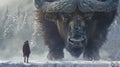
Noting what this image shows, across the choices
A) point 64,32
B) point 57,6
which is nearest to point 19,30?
point 64,32

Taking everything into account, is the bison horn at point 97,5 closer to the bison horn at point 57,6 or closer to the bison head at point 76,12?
the bison head at point 76,12

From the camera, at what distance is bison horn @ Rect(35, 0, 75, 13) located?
21.7m

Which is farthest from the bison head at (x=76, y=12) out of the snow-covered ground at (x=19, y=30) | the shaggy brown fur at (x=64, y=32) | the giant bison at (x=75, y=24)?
the snow-covered ground at (x=19, y=30)

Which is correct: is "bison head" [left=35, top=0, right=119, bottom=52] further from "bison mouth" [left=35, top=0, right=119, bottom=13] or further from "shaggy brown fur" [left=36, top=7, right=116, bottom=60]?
"shaggy brown fur" [left=36, top=7, right=116, bottom=60]

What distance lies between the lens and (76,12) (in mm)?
21938

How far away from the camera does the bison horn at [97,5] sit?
2175 cm

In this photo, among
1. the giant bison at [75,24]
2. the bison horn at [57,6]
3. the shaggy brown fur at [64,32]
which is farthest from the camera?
the shaggy brown fur at [64,32]

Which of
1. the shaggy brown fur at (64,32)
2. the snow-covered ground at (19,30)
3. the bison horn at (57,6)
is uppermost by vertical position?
the bison horn at (57,6)

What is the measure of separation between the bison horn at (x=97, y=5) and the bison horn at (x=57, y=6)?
0.36 metres

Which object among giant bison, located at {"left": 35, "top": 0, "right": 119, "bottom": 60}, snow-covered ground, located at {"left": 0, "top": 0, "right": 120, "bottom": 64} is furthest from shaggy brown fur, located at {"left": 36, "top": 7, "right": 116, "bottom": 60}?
snow-covered ground, located at {"left": 0, "top": 0, "right": 120, "bottom": 64}

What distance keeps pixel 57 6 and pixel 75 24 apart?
0.98 metres

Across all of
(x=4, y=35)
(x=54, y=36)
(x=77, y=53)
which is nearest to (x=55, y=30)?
(x=54, y=36)

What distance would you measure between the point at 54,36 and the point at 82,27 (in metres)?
1.96

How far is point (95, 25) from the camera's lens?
23016mm
